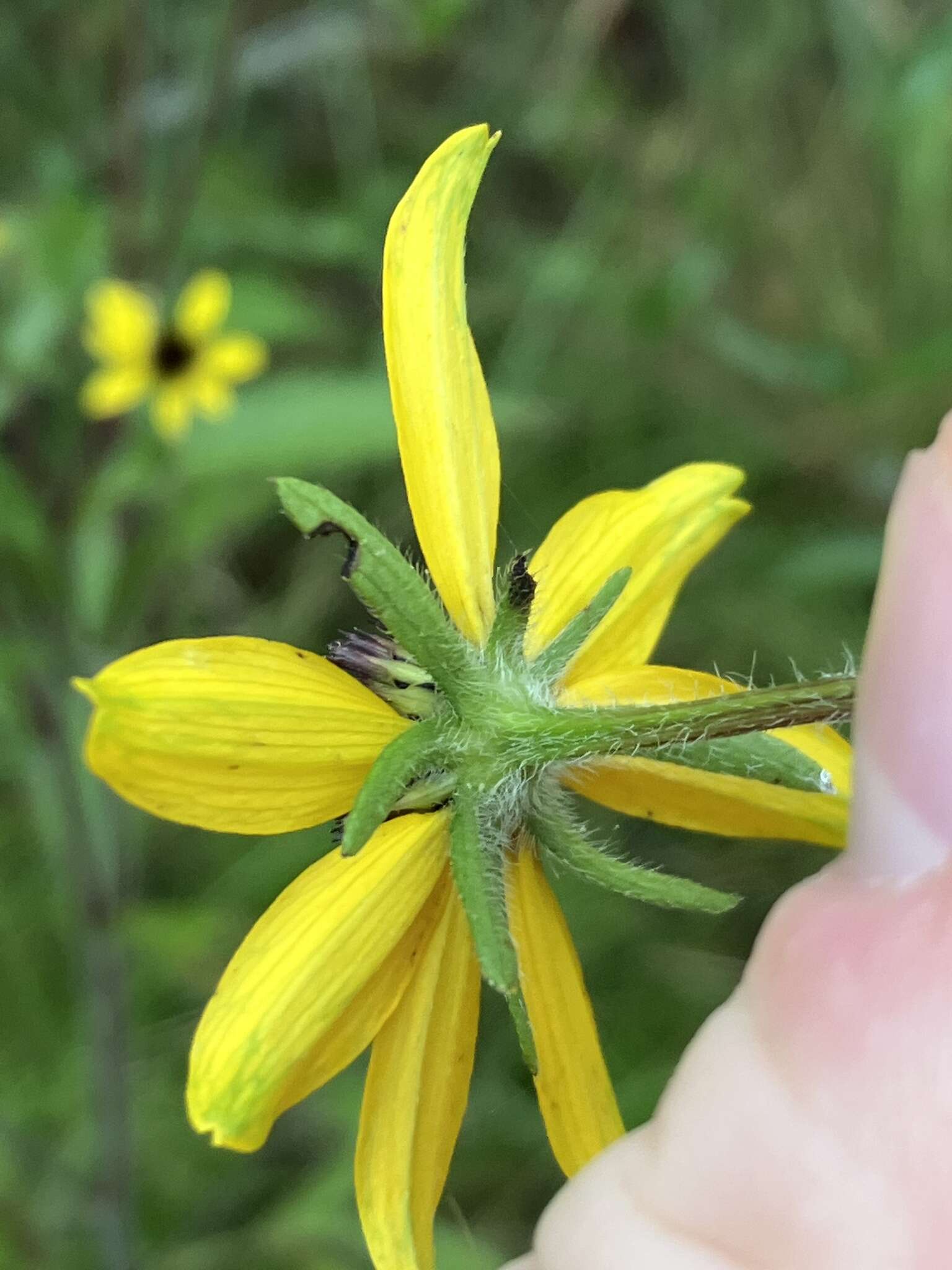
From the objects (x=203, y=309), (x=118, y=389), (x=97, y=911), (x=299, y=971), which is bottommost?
(x=97, y=911)

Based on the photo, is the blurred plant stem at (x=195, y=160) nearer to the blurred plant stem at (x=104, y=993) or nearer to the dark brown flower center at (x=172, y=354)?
the dark brown flower center at (x=172, y=354)

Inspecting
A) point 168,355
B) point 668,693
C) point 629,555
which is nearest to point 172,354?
point 168,355

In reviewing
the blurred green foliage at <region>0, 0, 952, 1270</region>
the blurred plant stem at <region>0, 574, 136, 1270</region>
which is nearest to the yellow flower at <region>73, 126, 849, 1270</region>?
the blurred green foliage at <region>0, 0, 952, 1270</region>

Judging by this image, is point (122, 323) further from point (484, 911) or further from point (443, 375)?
point (484, 911)

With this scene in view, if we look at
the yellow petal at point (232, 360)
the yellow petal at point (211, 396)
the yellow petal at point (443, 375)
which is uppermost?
the yellow petal at point (443, 375)

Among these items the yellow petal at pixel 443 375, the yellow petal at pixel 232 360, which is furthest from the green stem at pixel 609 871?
the yellow petal at pixel 232 360

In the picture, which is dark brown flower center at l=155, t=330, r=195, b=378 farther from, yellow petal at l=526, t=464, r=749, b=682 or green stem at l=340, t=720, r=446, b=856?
green stem at l=340, t=720, r=446, b=856

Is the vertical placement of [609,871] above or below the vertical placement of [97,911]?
above
